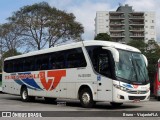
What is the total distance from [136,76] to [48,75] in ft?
20.2

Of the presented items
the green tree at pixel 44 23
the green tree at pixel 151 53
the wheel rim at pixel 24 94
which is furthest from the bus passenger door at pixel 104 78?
the green tree at pixel 44 23

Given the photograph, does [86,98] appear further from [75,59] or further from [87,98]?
[75,59]

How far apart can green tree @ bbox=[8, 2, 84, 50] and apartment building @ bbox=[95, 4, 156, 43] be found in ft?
233

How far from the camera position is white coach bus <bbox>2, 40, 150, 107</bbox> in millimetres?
16609

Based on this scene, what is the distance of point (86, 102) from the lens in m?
17.8

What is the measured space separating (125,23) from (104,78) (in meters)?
113

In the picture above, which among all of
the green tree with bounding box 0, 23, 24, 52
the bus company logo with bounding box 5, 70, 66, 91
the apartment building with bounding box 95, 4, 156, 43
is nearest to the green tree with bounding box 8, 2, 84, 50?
the green tree with bounding box 0, 23, 24, 52

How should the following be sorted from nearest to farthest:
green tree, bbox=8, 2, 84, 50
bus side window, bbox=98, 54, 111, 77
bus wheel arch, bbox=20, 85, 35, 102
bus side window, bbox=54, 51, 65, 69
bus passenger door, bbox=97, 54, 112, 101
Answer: bus passenger door, bbox=97, 54, 112, 101 < bus side window, bbox=98, 54, 111, 77 < bus side window, bbox=54, 51, 65, 69 < bus wheel arch, bbox=20, 85, 35, 102 < green tree, bbox=8, 2, 84, 50

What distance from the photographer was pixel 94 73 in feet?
57.5

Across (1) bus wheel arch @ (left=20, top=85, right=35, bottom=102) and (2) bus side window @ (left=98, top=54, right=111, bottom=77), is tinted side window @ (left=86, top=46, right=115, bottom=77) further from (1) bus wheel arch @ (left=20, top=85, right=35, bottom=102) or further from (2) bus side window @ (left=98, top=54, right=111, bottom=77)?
(1) bus wheel arch @ (left=20, top=85, right=35, bottom=102)

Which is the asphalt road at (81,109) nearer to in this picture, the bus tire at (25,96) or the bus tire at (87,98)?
A: the bus tire at (87,98)

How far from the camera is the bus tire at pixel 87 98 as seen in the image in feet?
57.9

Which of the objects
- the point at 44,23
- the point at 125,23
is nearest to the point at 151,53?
the point at 44,23

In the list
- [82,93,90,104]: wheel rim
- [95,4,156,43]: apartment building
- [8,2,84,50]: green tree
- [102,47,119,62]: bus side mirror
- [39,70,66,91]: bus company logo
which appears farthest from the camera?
[95,4,156,43]: apartment building
